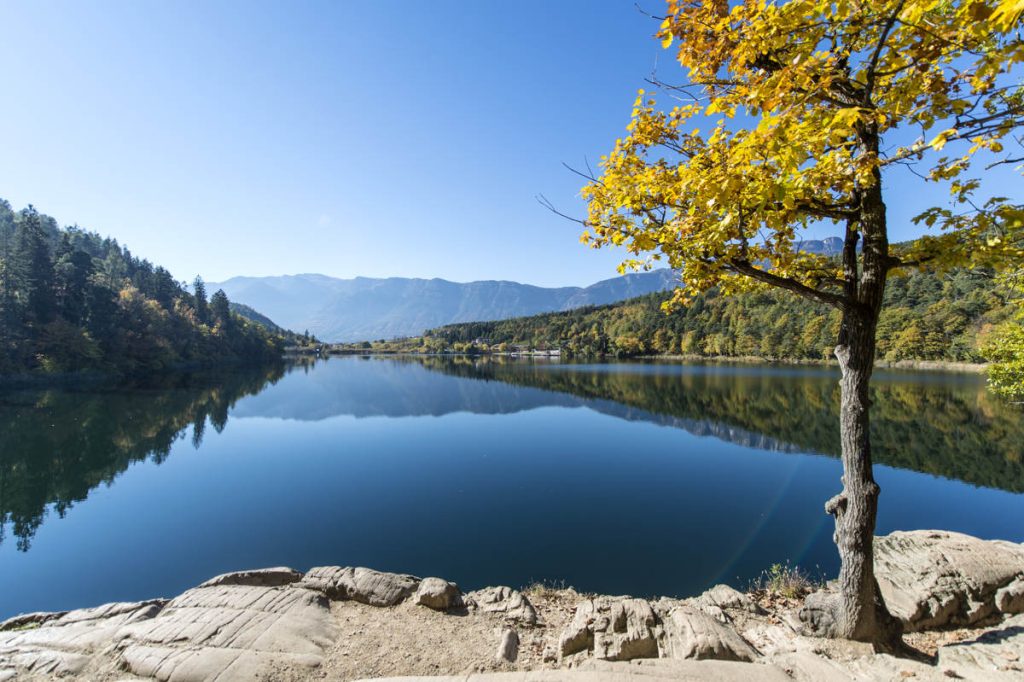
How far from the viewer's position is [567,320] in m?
194

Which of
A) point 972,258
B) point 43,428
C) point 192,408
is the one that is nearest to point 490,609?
point 972,258

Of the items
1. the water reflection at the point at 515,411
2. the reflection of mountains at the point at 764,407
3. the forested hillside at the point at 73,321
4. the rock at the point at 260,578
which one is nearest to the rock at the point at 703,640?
the rock at the point at 260,578

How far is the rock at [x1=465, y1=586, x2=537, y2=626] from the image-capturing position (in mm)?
7387

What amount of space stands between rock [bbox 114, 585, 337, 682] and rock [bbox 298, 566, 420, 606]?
0.41 metres

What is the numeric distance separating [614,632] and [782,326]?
129 meters

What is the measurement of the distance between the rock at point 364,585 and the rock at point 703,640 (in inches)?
186

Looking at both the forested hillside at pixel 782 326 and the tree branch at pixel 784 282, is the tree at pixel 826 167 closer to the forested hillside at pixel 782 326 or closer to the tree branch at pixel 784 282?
the tree branch at pixel 784 282

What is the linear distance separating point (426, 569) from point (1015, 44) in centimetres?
1354

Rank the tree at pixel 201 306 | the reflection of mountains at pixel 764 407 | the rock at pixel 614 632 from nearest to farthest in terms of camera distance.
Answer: the rock at pixel 614 632 < the reflection of mountains at pixel 764 407 < the tree at pixel 201 306

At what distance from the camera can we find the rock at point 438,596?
7781 millimetres

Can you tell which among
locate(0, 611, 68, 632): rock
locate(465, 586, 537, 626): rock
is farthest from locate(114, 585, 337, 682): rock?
locate(465, 586, 537, 626): rock

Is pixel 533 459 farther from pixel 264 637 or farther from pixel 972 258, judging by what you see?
pixel 972 258

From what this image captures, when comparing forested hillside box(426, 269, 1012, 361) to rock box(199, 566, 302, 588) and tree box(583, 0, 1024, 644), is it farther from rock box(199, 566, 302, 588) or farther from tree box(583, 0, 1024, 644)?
rock box(199, 566, 302, 588)

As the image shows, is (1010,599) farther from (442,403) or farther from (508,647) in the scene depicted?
(442,403)
